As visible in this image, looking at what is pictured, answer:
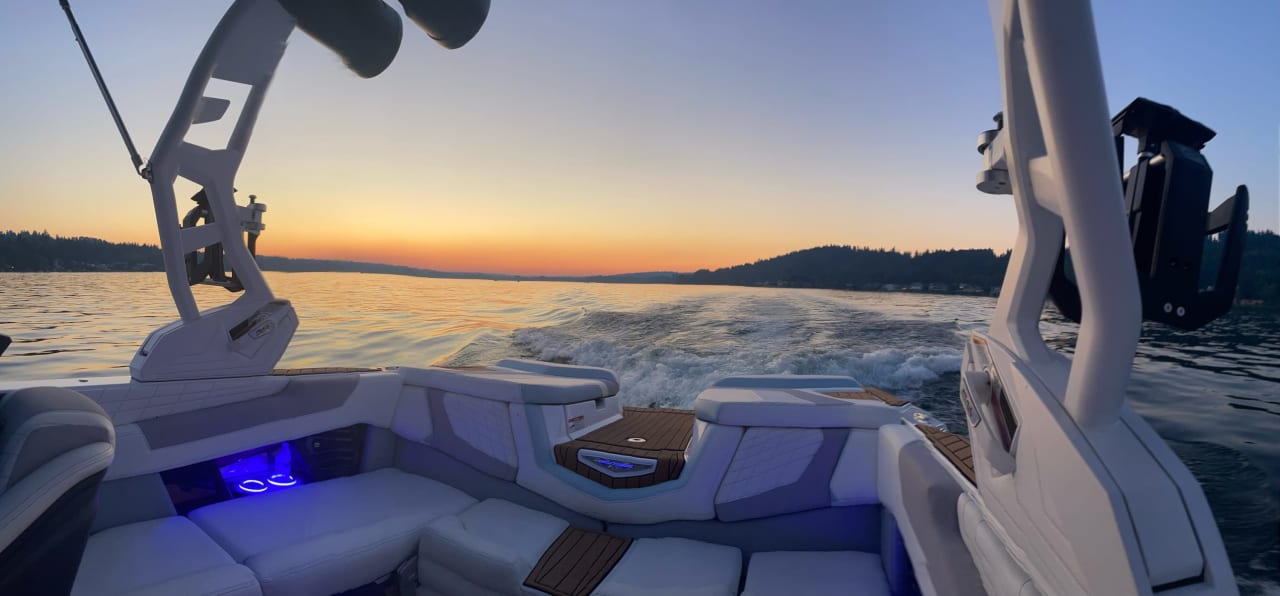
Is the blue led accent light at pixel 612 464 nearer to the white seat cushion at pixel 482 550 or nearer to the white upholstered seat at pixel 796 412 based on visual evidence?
the white seat cushion at pixel 482 550

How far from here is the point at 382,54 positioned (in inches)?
107

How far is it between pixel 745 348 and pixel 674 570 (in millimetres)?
5946

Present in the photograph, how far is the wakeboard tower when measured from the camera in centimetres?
77

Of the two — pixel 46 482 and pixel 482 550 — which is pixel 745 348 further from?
pixel 46 482

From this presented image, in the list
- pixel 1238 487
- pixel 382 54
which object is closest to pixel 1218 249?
pixel 382 54

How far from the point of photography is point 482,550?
2.02 metres

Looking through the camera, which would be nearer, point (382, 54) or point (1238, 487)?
point (382, 54)

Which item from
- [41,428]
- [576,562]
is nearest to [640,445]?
[576,562]

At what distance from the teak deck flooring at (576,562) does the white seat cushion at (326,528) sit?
0.62 meters

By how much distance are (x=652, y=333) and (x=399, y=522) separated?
24.3 feet

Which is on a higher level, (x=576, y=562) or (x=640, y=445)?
(x=640, y=445)

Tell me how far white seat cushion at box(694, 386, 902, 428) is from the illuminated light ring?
229cm

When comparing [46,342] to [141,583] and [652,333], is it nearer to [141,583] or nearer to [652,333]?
[141,583]

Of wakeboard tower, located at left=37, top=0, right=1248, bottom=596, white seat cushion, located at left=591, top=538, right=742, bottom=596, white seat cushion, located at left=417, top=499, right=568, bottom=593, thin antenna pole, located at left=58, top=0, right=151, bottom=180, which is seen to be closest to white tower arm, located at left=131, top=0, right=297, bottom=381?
thin antenna pole, located at left=58, top=0, right=151, bottom=180
